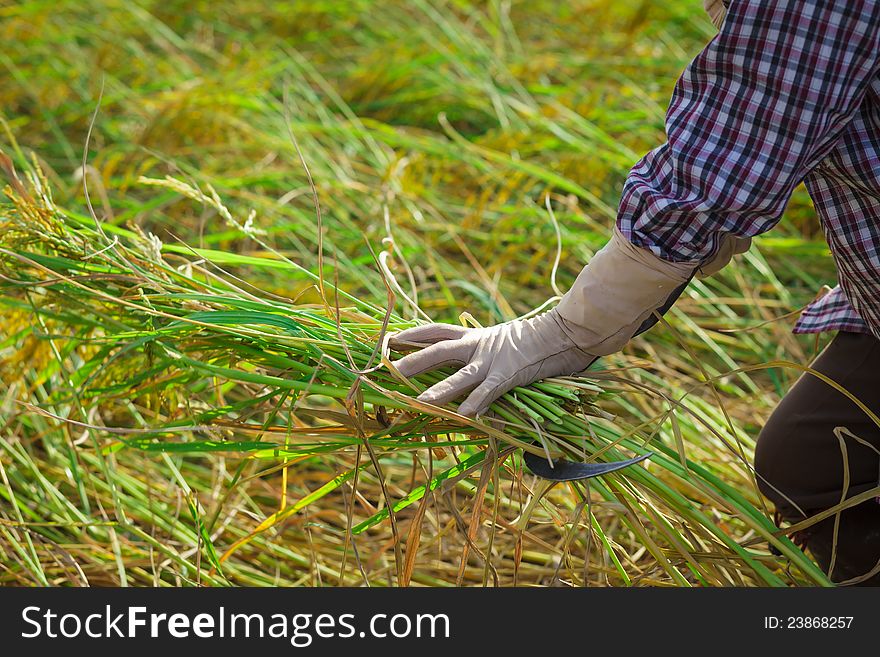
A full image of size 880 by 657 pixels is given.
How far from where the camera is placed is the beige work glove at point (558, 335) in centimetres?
93

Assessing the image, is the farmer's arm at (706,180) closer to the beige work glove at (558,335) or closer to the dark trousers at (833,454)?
the beige work glove at (558,335)

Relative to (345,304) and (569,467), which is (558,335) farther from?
(345,304)

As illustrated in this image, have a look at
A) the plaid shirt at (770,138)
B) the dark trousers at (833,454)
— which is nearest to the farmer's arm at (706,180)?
the plaid shirt at (770,138)

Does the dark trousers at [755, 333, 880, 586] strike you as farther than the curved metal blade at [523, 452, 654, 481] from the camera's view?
Yes

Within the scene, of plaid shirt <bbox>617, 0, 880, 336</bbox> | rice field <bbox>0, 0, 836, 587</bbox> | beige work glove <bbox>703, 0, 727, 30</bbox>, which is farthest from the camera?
rice field <bbox>0, 0, 836, 587</bbox>

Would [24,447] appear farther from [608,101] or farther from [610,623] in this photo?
[608,101]

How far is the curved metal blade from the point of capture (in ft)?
2.96

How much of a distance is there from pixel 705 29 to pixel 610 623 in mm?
2253

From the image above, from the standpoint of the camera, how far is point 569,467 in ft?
3.07

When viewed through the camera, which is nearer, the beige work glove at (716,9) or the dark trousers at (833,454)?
the beige work glove at (716,9)

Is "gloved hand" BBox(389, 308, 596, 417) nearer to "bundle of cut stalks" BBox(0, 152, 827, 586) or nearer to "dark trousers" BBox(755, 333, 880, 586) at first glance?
"bundle of cut stalks" BBox(0, 152, 827, 586)

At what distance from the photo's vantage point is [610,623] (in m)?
0.93

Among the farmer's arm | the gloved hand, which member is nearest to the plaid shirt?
the farmer's arm

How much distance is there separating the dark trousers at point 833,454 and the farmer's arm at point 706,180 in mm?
301
